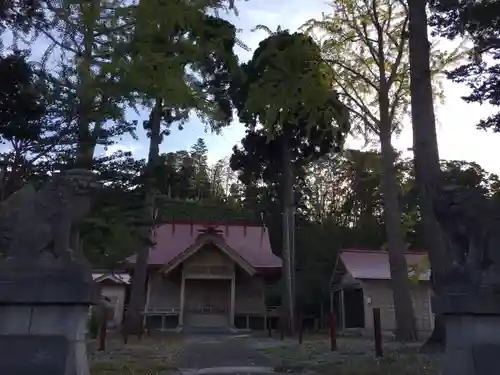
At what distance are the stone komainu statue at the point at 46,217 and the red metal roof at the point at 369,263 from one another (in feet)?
63.8

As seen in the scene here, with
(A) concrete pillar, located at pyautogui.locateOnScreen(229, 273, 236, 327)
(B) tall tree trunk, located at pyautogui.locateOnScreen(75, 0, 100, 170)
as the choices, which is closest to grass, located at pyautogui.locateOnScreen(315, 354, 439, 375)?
(B) tall tree trunk, located at pyautogui.locateOnScreen(75, 0, 100, 170)

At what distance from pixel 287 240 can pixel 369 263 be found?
208 inches

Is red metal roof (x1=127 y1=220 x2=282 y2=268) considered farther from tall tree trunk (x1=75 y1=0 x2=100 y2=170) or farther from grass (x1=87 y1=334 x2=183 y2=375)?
tall tree trunk (x1=75 y1=0 x2=100 y2=170)

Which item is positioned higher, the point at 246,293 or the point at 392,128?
the point at 392,128

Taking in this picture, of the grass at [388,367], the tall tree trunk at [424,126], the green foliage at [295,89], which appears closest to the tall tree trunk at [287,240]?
the green foliage at [295,89]

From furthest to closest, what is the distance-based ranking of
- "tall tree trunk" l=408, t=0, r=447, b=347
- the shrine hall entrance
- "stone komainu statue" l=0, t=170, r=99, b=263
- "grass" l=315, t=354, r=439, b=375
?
the shrine hall entrance < "tall tree trunk" l=408, t=0, r=447, b=347 < "grass" l=315, t=354, r=439, b=375 < "stone komainu statue" l=0, t=170, r=99, b=263

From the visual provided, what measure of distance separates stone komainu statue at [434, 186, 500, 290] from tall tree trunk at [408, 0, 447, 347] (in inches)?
233

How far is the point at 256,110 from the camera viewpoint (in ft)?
49.7

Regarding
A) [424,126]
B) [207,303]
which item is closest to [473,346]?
[424,126]

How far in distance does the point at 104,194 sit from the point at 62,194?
4.42 metres

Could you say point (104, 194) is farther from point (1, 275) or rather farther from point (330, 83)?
point (330, 83)

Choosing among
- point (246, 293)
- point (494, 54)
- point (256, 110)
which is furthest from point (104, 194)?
point (246, 293)

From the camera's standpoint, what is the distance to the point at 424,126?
1176cm

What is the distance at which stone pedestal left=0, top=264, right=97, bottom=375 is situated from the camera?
5262 millimetres
